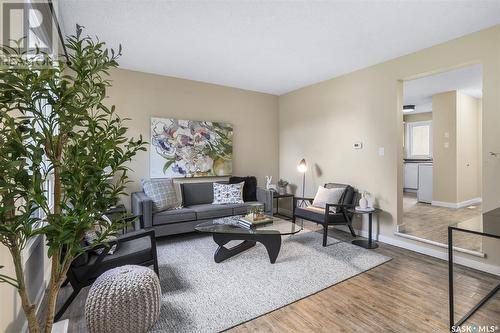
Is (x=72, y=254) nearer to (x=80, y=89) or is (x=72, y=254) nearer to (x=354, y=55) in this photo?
(x=80, y=89)

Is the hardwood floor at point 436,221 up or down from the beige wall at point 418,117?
down

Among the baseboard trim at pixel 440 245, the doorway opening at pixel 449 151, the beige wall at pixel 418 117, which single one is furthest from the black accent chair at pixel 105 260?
the beige wall at pixel 418 117

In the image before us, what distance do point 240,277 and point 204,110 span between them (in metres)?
3.12

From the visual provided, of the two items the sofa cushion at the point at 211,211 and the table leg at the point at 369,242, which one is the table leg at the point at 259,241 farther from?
the table leg at the point at 369,242

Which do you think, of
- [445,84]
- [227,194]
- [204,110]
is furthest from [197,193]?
[445,84]

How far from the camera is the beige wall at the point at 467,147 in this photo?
18.0 feet

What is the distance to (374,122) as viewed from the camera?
3.79 meters

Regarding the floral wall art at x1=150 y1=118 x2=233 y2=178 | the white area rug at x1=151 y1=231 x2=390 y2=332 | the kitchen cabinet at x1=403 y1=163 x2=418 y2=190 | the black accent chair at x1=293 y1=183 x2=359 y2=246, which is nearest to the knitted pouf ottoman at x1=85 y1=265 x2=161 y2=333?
the white area rug at x1=151 y1=231 x2=390 y2=332

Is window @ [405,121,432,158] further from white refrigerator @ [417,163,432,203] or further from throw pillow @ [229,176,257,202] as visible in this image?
throw pillow @ [229,176,257,202]

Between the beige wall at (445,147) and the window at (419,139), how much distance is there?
1772 millimetres

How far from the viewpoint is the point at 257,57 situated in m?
3.52

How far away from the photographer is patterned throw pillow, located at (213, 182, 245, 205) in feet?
14.0

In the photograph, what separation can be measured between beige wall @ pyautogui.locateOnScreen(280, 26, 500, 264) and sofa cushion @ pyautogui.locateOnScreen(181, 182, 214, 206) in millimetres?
1830

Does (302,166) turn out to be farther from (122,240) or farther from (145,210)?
(122,240)
